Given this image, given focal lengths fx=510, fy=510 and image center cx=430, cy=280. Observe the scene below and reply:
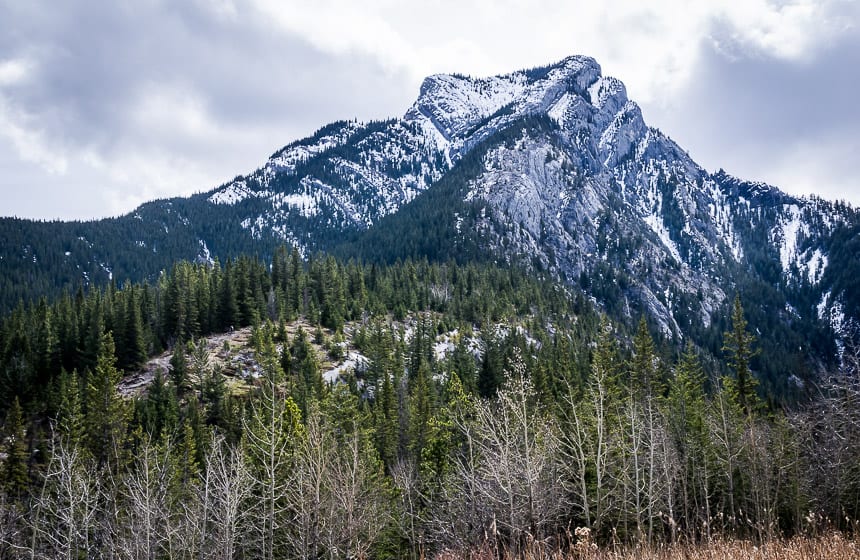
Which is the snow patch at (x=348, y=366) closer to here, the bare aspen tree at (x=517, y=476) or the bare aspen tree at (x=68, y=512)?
the bare aspen tree at (x=68, y=512)

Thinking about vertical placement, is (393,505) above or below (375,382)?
below

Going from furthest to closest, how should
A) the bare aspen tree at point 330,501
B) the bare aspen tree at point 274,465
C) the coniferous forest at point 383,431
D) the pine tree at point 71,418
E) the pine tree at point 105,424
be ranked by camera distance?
the pine tree at point 105,424
the pine tree at point 71,418
the bare aspen tree at point 274,465
the coniferous forest at point 383,431
the bare aspen tree at point 330,501

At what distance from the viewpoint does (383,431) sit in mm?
47625

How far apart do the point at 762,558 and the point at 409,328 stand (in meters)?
90.7

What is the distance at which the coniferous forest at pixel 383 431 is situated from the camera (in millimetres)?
20625

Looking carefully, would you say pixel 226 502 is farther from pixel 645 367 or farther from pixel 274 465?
pixel 645 367

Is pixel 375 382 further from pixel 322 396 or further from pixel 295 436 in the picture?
pixel 295 436

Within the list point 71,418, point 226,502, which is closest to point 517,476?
point 226,502

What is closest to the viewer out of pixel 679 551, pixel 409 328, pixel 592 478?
pixel 679 551

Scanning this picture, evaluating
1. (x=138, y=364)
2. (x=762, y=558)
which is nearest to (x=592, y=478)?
(x=762, y=558)

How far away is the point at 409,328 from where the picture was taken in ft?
317

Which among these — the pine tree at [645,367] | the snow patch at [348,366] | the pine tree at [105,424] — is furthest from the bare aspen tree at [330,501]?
the snow patch at [348,366]

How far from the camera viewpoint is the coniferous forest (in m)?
20.6

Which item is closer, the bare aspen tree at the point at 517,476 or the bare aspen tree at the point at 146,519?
the bare aspen tree at the point at 517,476
